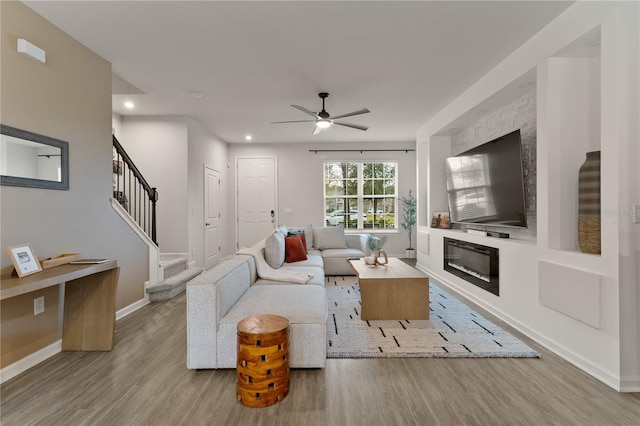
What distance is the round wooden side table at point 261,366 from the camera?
6.16ft

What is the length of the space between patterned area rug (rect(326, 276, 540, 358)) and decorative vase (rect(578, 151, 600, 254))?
0.96 m

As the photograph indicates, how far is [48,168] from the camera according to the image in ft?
8.62

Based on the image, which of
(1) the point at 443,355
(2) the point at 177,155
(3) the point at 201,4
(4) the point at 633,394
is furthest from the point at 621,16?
(2) the point at 177,155

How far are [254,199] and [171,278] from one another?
3294mm

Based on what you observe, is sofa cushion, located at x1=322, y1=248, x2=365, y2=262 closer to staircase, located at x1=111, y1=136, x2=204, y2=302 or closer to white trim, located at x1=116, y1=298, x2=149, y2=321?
staircase, located at x1=111, y1=136, x2=204, y2=302

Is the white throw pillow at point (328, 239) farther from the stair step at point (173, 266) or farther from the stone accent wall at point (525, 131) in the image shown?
the stone accent wall at point (525, 131)

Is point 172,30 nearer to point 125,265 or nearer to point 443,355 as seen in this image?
point 125,265

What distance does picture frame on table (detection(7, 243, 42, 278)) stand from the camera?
84.5 inches

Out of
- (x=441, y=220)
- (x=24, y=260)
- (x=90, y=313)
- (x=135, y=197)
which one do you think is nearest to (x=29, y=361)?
(x=90, y=313)

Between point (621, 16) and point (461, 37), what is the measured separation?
1.10 m

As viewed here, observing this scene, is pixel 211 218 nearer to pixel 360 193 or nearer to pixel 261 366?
pixel 360 193

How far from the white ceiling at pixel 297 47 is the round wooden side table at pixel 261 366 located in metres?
2.36

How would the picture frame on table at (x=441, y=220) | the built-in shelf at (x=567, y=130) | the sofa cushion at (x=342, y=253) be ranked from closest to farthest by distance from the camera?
the built-in shelf at (x=567, y=130) → the picture frame on table at (x=441, y=220) → the sofa cushion at (x=342, y=253)

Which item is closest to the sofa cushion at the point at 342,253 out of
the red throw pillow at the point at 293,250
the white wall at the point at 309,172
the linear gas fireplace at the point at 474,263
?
the red throw pillow at the point at 293,250
